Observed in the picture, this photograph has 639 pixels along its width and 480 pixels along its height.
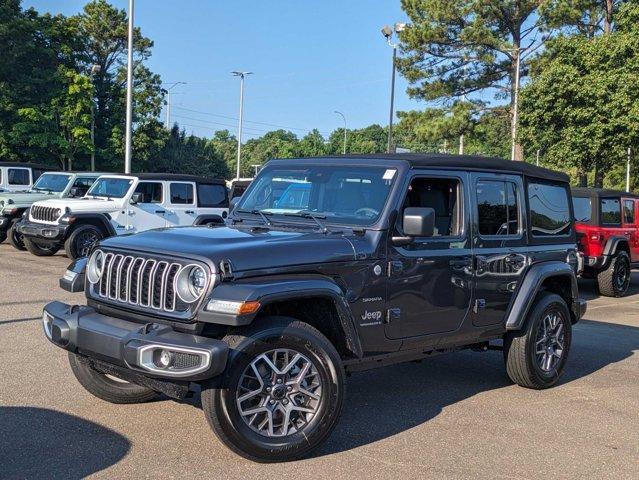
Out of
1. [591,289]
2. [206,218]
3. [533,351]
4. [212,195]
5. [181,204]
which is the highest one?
[212,195]

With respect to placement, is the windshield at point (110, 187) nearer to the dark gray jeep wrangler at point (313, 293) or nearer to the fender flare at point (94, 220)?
the fender flare at point (94, 220)

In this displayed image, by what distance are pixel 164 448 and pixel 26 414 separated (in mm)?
1194

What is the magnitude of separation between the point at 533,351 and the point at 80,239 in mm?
10565

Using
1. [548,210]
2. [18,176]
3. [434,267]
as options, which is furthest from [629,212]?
[18,176]

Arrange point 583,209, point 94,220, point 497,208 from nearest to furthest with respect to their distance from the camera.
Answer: point 497,208
point 583,209
point 94,220

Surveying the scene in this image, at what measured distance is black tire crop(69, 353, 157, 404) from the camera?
5.09 metres

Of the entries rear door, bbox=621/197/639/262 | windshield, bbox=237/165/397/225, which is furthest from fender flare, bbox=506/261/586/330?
rear door, bbox=621/197/639/262

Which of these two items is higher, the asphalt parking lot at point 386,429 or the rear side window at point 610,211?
the rear side window at point 610,211

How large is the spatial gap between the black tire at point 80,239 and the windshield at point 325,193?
9.13 metres

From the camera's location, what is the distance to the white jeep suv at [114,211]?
46.3 feet

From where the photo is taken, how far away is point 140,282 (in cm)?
430

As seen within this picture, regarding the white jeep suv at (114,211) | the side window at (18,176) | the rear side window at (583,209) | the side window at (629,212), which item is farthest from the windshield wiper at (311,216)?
the side window at (18,176)

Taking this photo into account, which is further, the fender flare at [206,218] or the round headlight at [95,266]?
the fender flare at [206,218]

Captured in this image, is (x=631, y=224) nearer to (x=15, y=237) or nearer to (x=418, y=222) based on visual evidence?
(x=418, y=222)
